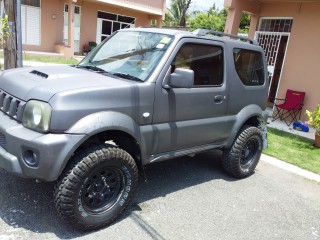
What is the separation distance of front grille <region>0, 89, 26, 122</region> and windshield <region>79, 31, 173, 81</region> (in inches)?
42.0

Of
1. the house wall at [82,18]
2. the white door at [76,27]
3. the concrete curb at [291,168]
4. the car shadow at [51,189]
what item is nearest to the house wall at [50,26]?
the house wall at [82,18]

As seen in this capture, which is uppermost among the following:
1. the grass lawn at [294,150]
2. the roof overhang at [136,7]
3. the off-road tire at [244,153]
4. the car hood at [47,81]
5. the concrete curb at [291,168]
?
the roof overhang at [136,7]

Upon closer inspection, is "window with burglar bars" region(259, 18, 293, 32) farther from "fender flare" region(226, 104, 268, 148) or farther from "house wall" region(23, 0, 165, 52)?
"house wall" region(23, 0, 165, 52)

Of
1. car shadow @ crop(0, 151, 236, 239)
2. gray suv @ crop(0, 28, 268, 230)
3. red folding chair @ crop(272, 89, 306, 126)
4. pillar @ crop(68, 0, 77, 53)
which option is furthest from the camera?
pillar @ crop(68, 0, 77, 53)

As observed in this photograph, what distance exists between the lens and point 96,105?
307 cm

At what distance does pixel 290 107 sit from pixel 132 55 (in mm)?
6525

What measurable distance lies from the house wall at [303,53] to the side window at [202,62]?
5.73m

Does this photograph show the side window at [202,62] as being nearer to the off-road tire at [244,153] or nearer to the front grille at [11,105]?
the off-road tire at [244,153]

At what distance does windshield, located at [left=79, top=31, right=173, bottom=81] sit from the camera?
364cm

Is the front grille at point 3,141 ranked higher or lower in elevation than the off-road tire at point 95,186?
higher

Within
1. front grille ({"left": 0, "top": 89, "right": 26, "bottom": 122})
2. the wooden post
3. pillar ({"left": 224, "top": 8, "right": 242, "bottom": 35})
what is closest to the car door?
front grille ({"left": 0, "top": 89, "right": 26, "bottom": 122})

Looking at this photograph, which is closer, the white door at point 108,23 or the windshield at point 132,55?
the windshield at point 132,55

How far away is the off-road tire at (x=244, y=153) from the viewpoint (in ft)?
15.6

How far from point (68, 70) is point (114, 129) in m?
1.09
